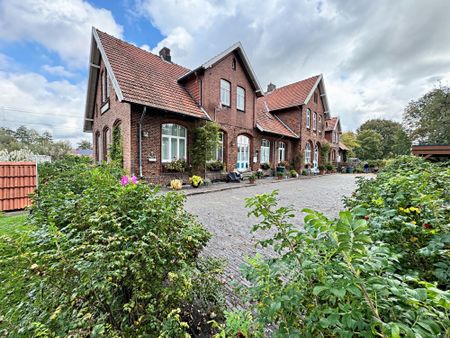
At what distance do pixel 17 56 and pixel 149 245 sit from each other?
18.7 metres

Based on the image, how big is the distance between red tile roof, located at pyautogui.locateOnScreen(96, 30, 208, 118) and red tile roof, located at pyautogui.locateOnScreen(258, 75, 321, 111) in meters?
10.9

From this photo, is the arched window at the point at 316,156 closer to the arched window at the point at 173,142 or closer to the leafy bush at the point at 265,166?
the leafy bush at the point at 265,166

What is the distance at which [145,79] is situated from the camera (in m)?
10.5

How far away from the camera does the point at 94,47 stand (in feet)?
37.9

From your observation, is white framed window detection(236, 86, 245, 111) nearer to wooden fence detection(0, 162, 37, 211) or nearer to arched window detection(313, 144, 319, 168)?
arched window detection(313, 144, 319, 168)

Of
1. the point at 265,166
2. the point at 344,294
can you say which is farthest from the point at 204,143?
the point at 344,294

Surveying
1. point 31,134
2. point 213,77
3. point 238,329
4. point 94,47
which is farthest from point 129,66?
point 31,134

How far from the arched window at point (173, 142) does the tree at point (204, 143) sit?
0.63 meters

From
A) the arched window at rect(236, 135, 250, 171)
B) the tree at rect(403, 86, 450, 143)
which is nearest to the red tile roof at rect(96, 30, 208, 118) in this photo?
the arched window at rect(236, 135, 250, 171)

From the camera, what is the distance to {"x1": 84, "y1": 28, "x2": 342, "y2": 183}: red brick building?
9.47 metres

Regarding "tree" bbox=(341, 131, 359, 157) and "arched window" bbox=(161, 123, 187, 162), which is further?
"tree" bbox=(341, 131, 359, 157)

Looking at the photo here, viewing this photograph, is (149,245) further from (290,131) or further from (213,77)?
(290,131)

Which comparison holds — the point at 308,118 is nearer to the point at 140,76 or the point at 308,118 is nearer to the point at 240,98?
the point at 240,98

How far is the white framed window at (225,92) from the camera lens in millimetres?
13000
